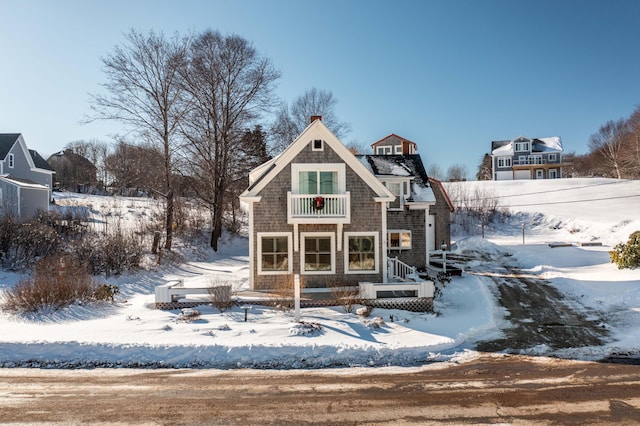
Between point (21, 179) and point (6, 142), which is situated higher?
point (6, 142)

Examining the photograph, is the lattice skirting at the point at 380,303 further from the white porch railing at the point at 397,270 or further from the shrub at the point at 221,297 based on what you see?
the white porch railing at the point at 397,270

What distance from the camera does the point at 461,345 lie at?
988 cm

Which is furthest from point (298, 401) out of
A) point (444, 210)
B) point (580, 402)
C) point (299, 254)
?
point (444, 210)

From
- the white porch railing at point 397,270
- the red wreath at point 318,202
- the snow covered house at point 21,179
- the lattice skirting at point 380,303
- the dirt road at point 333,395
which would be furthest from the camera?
the snow covered house at point 21,179

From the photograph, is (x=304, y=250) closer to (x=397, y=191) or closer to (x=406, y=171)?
(x=397, y=191)

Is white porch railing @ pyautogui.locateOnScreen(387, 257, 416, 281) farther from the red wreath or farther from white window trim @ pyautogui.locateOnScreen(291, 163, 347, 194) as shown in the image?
the red wreath

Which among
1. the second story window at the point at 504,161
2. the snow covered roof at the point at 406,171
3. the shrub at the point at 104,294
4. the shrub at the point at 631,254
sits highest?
the second story window at the point at 504,161

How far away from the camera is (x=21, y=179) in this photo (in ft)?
101

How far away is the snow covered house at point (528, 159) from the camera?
5909 centimetres

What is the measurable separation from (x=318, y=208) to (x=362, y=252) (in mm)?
2695

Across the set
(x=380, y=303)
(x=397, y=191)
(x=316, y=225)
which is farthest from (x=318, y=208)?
(x=397, y=191)

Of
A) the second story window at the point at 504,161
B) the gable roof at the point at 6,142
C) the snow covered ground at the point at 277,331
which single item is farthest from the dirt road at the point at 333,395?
the second story window at the point at 504,161

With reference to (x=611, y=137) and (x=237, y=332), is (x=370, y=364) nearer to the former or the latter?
(x=237, y=332)

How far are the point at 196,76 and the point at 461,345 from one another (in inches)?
989
